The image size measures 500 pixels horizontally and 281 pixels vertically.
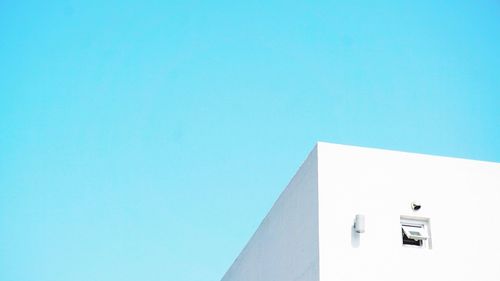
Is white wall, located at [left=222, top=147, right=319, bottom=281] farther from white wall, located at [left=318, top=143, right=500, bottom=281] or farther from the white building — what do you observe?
white wall, located at [left=318, top=143, right=500, bottom=281]

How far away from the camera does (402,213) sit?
27.1 feet

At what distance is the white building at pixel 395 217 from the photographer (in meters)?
7.95

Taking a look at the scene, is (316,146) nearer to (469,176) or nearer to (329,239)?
(329,239)

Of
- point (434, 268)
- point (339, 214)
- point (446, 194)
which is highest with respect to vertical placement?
point (446, 194)

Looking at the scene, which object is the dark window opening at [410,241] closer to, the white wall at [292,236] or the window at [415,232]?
the window at [415,232]

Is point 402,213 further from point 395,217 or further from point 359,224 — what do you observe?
point 359,224

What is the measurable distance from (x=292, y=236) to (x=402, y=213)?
1795 millimetres

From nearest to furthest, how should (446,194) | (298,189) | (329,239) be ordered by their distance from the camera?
(329,239) < (446,194) < (298,189)

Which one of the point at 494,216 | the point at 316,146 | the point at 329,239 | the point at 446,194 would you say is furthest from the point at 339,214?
the point at 494,216

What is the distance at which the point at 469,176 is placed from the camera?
346 inches

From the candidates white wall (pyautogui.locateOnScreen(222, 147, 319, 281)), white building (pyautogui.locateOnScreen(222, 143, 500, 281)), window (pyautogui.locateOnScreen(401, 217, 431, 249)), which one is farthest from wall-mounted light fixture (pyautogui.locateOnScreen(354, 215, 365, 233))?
window (pyautogui.locateOnScreen(401, 217, 431, 249))

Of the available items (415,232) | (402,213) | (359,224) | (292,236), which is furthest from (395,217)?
(292,236)

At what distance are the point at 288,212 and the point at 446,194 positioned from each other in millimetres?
2397

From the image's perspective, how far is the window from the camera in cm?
822
